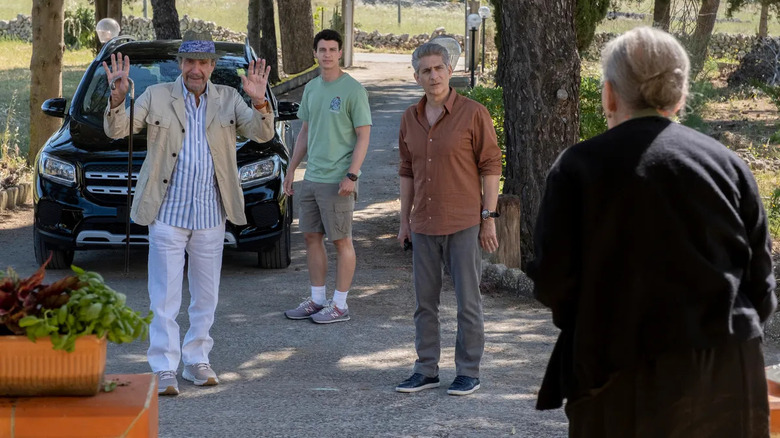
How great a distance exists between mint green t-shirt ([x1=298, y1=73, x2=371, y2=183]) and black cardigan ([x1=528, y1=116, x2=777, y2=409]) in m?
4.56

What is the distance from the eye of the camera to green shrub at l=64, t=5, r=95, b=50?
145 ft

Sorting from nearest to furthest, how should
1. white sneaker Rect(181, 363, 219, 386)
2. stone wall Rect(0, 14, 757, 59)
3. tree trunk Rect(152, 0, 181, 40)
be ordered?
white sneaker Rect(181, 363, 219, 386), tree trunk Rect(152, 0, 181, 40), stone wall Rect(0, 14, 757, 59)

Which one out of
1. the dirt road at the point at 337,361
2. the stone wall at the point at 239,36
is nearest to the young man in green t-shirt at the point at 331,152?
the dirt road at the point at 337,361

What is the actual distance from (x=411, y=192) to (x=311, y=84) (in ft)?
6.07

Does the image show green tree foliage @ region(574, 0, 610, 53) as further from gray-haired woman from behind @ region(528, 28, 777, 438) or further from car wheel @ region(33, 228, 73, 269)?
gray-haired woman from behind @ region(528, 28, 777, 438)

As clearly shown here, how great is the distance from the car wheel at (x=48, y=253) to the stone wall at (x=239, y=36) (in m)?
31.6

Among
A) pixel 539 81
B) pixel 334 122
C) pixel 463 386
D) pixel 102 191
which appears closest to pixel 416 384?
pixel 463 386

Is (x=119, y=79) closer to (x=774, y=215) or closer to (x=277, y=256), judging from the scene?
(x=277, y=256)

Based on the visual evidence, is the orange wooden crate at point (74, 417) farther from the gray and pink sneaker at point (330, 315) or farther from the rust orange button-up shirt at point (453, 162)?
the gray and pink sneaker at point (330, 315)

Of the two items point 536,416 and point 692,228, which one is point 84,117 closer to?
point 536,416

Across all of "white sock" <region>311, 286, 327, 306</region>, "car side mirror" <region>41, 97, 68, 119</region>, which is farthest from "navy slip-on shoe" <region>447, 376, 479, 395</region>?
"car side mirror" <region>41, 97, 68, 119</region>

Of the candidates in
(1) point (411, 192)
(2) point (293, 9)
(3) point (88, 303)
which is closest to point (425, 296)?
(1) point (411, 192)

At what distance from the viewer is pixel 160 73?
33.4 feet

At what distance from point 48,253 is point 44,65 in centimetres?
557
